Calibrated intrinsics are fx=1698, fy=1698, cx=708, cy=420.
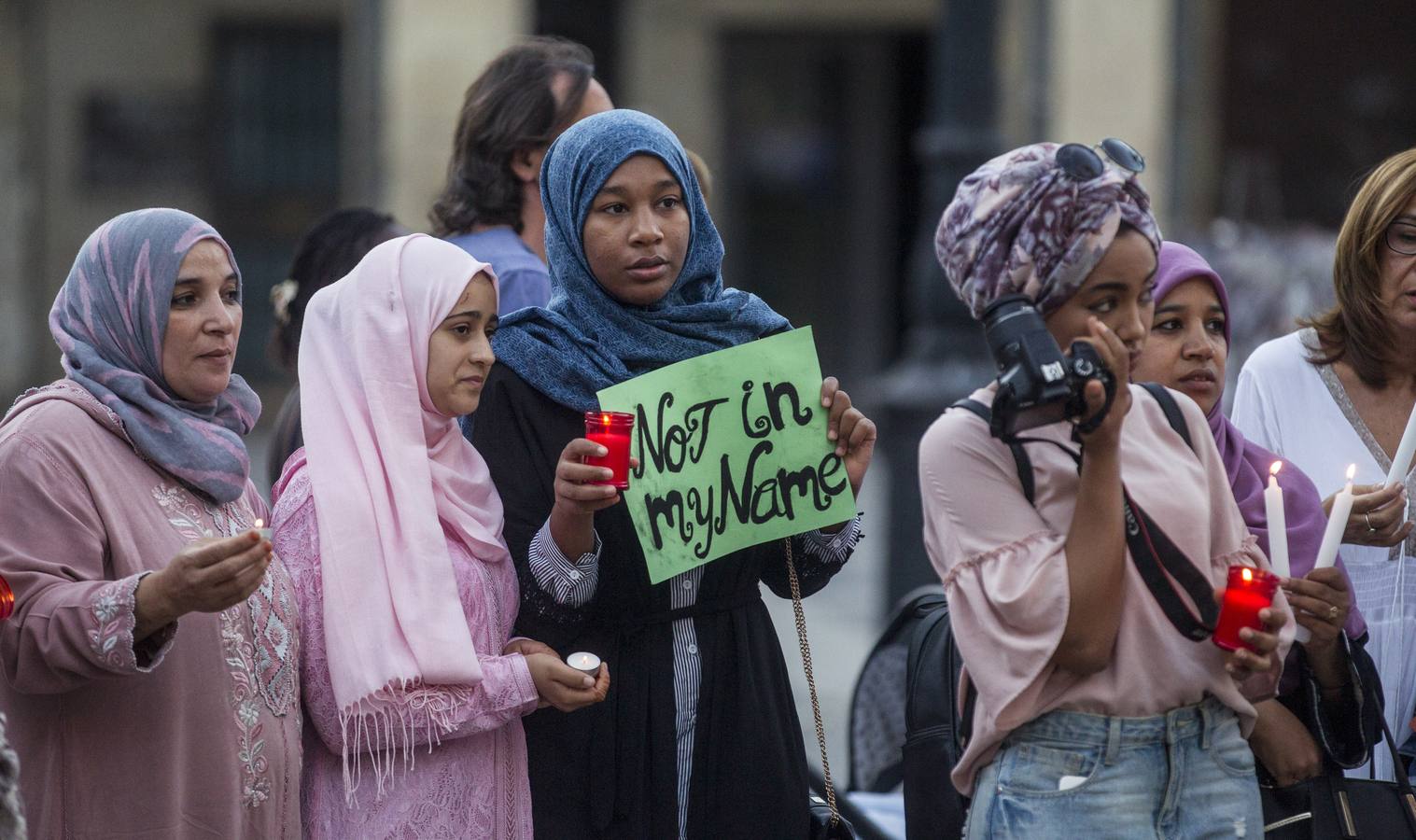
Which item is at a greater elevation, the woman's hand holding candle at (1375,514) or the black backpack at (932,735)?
the woman's hand holding candle at (1375,514)

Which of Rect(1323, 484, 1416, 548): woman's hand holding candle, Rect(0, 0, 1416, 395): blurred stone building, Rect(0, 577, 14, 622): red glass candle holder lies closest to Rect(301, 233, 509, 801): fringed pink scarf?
Result: Rect(0, 577, 14, 622): red glass candle holder

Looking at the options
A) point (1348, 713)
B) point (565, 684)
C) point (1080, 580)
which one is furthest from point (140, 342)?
point (1348, 713)

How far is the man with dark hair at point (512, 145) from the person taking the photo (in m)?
4.02

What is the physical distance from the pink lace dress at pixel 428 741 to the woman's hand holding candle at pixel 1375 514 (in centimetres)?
156

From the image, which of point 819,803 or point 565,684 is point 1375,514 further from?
point 565,684

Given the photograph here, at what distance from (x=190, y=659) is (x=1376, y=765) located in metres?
2.34

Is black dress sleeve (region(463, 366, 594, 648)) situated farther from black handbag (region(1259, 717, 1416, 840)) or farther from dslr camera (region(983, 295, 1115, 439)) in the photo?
black handbag (region(1259, 717, 1416, 840))

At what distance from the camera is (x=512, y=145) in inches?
159

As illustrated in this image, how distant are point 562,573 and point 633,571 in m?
0.15

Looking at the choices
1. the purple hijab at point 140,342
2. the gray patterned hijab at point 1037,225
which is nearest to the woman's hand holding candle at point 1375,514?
the gray patterned hijab at point 1037,225

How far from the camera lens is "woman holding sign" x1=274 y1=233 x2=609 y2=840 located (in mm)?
2807

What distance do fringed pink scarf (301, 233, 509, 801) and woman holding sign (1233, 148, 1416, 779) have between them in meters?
1.69

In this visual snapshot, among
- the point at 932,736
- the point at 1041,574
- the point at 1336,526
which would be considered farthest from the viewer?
the point at 932,736

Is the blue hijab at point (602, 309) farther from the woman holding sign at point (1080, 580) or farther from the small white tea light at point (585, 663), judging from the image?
the woman holding sign at point (1080, 580)
